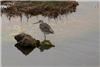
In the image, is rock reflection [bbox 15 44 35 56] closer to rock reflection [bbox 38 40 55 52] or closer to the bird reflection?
the bird reflection

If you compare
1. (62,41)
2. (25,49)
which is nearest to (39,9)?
(62,41)

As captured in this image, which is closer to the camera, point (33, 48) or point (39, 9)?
point (33, 48)

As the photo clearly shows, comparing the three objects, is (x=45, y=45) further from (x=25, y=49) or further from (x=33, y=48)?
(x=25, y=49)

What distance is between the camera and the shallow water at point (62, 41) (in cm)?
794

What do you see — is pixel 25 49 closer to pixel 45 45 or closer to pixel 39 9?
pixel 45 45

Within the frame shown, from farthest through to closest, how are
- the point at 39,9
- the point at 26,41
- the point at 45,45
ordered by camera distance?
the point at 39,9 → the point at 45,45 → the point at 26,41

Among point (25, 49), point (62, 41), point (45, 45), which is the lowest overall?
point (25, 49)

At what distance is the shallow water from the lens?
7941 mm

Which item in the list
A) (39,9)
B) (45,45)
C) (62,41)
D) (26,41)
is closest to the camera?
(26,41)

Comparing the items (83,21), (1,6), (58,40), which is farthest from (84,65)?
(1,6)

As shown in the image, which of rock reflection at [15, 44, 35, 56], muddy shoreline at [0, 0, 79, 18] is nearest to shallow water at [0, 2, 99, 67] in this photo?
rock reflection at [15, 44, 35, 56]

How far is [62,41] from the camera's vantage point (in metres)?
9.95

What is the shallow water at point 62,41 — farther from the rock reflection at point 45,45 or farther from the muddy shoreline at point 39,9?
the muddy shoreline at point 39,9

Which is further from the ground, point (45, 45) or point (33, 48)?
point (45, 45)
